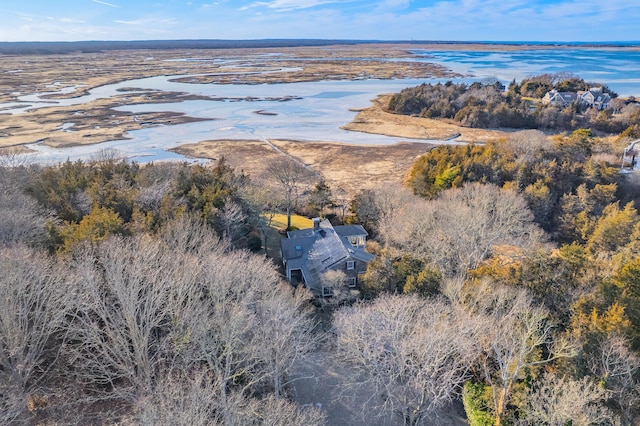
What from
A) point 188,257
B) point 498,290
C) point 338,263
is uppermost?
point 188,257

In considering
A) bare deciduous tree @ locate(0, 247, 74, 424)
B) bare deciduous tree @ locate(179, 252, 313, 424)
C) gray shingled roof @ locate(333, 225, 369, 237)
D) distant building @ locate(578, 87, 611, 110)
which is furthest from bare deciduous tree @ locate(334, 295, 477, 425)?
distant building @ locate(578, 87, 611, 110)

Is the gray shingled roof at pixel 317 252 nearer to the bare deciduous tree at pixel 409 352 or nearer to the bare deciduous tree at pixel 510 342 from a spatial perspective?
the bare deciduous tree at pixel 409 352

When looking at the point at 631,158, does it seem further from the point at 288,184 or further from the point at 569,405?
the point at 569,405

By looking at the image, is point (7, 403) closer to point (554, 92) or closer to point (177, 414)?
point (177, 414)

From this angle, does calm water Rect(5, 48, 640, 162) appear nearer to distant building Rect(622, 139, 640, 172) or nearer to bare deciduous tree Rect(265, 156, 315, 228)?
bare deciduous tree Rect(265, 156, 315, 228)

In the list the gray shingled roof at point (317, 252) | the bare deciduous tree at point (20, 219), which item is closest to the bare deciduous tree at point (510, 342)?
the gray shingled roof at point (317, 252)

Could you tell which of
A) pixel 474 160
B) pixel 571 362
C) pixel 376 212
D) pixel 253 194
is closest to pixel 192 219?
pixel 253 194
